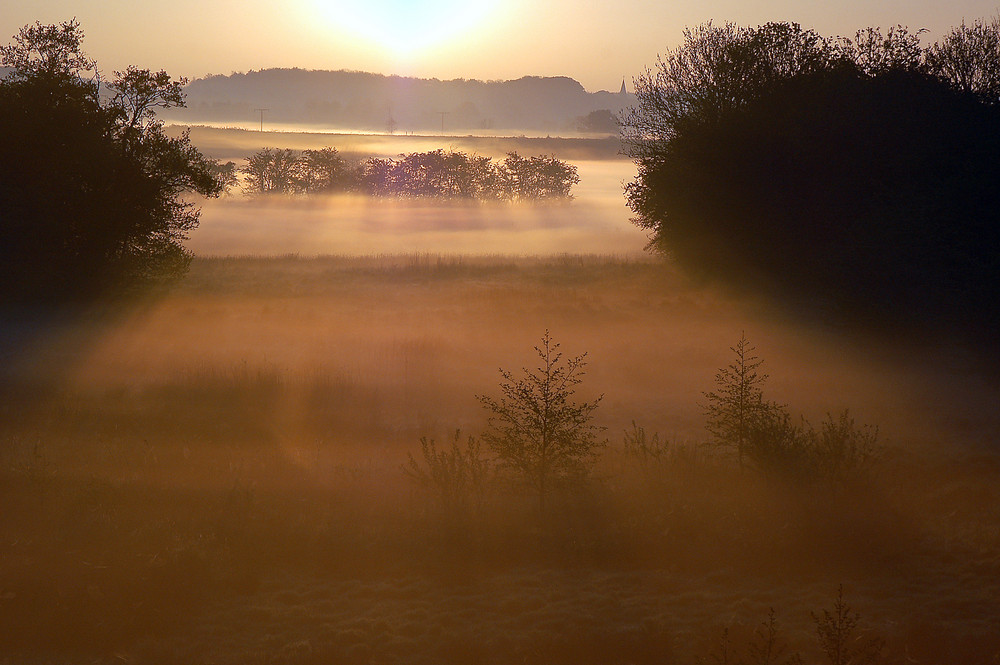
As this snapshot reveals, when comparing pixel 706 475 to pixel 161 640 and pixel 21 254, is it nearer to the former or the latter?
pixel 161 640

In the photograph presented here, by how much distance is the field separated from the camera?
7.86 meters

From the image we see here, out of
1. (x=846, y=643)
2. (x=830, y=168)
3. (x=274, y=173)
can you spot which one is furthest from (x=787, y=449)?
(x=274, y=173)

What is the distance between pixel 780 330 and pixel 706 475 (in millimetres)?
14078

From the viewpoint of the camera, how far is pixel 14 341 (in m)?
22.3

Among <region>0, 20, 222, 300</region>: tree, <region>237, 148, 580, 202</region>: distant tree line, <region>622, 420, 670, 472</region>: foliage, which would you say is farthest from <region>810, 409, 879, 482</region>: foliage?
<region>237, 148, 580, 202</region>: distant tree line

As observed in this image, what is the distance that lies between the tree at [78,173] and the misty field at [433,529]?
23.2ft

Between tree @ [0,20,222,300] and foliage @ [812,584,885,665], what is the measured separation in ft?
76.6

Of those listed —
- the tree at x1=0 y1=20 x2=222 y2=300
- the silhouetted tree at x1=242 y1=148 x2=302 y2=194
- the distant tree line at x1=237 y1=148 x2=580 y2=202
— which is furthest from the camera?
the distant tree line at x1=237 y1=148 x2=580 y2=202

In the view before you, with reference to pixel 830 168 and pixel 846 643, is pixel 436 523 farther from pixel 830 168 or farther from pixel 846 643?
pixel 830 168

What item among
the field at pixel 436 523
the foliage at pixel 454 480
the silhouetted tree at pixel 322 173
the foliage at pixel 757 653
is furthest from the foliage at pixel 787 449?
the silhouetted tree at pixel 322 173

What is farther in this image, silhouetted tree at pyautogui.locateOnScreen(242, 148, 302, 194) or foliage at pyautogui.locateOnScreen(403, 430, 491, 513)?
silhouetted tree at pyautogui.locateOnScreen(242, 148, 302, 194)

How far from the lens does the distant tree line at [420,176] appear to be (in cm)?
9969

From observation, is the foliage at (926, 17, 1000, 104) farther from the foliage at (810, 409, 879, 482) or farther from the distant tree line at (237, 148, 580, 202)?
the distant tree line at (237, 148, 580, 202)

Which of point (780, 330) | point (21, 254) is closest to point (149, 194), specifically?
point (21, 254)
